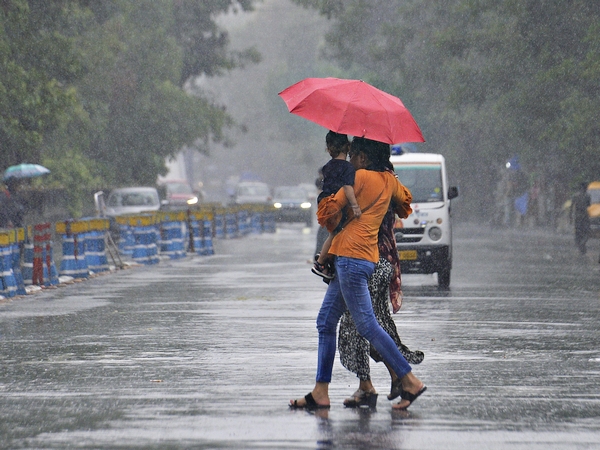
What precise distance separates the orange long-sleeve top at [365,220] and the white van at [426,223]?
12.1 metres

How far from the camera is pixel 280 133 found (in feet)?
420

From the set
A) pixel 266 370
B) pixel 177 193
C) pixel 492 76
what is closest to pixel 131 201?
pixel 492 76

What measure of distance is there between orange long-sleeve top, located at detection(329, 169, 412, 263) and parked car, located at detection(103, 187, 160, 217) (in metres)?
32.9

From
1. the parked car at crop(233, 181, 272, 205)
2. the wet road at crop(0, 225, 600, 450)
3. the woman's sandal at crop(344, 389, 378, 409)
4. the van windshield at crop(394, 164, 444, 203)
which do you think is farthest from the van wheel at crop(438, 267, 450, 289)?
the parked car at crop(233, 181, 272, 205)

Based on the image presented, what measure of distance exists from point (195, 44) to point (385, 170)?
164 feet

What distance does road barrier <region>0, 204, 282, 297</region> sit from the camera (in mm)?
19688

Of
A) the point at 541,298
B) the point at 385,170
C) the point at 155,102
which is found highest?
the point at 155,102

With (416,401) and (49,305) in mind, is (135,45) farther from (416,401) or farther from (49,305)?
(416,401)

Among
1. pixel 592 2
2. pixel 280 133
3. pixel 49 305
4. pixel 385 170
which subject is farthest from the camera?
pixel 280 133

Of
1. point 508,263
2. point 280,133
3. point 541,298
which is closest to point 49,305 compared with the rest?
point 541,298

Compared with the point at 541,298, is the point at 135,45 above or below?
above

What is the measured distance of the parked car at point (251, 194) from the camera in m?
62.8

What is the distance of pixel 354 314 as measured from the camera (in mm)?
8625

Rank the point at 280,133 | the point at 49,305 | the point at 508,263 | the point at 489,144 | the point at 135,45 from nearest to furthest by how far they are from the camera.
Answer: the point at 49,305
the point at 508,263
the point at 135,45
the point at 489,144
the point at 280,133
